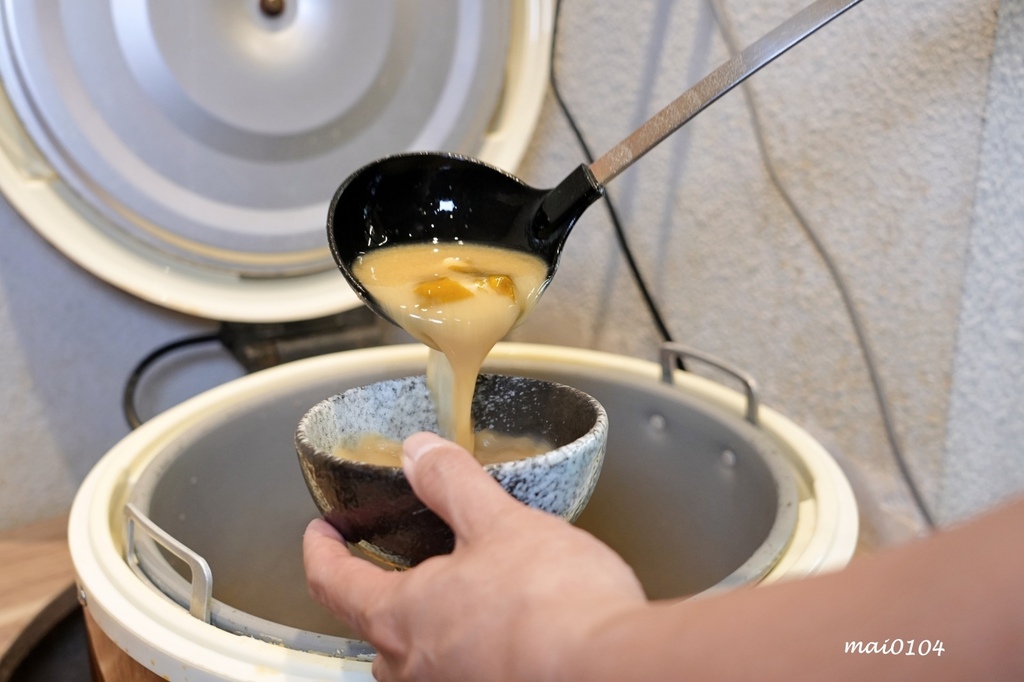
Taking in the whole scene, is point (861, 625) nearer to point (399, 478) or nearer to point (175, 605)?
point (399, 478)

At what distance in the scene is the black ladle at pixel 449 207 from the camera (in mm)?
500

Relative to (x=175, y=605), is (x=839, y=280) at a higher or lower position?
lower

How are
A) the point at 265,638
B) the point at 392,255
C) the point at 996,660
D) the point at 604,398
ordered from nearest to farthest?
1. the point at 996,660
2. the point at 265,638
3. the point at 392,255
4. the point at 604,398

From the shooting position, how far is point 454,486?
0.31 meters

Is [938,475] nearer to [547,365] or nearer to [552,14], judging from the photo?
[547,365]

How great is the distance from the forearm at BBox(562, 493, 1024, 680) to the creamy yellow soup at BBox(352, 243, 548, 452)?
0.26 metres

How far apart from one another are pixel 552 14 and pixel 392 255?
43 cm

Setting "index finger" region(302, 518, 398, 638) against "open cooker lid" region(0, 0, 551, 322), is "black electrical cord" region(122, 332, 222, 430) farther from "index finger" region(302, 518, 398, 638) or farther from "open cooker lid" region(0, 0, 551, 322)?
"index finger" region(302, 518, 398, 638)

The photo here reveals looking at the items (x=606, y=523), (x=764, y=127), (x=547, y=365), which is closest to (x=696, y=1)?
(x=764, y=127)

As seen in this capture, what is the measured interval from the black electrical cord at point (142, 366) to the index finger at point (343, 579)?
0.43 metres

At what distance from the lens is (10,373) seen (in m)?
0.73

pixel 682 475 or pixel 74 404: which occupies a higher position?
pixel 74 404

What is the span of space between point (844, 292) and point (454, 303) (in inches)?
13.2

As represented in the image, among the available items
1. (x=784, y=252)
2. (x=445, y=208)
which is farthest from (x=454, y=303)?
(x=784, y=252)
